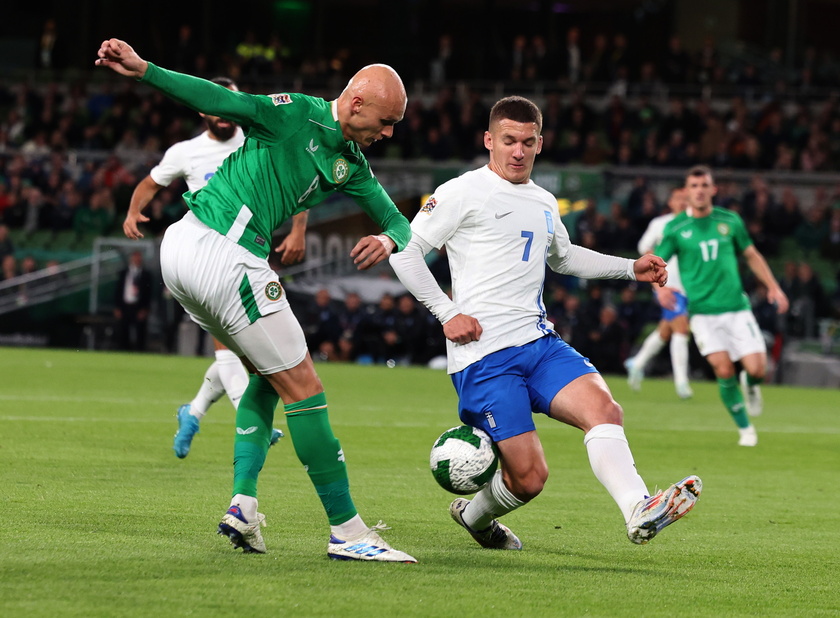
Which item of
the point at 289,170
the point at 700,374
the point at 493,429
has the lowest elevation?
the point at 700,374

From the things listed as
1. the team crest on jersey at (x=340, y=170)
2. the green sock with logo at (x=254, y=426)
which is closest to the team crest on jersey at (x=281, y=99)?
the team crest on jersey at (x=340, y=170)

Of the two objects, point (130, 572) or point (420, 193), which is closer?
point (130, 572)

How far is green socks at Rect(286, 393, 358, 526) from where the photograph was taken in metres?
5.16

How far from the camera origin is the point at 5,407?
11.2 metres

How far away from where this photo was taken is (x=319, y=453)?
17.0 ft

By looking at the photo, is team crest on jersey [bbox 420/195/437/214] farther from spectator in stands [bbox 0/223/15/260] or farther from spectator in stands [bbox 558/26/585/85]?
spectator in stands [bbox 558/26/585/85]

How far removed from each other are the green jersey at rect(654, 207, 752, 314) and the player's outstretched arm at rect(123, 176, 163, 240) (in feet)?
17.4

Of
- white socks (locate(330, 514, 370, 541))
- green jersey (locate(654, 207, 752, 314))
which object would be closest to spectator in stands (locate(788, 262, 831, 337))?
green jersey (locate(654, 207, 752, 314))

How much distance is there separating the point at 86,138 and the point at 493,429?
903 inches

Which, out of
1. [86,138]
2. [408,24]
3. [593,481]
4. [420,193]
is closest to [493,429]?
[593,481]

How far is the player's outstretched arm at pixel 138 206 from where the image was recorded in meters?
7.87

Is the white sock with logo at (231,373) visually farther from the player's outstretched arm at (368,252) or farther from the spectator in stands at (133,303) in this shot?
the spectator in stands at (133,303)

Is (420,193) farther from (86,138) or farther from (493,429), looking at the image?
(493,429)

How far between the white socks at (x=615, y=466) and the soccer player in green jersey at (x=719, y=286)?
6.04 metres
